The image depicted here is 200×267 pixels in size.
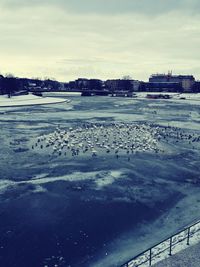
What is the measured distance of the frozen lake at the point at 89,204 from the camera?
15891 millimetres

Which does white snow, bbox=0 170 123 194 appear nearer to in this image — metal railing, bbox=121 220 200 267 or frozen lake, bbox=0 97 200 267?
frozen lake, bbox=0 97 200 267

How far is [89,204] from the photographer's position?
21.3 metres

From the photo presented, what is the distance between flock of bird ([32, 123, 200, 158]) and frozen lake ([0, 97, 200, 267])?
213 centimetres

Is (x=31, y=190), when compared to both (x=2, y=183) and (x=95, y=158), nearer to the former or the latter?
(x=2, y=183)

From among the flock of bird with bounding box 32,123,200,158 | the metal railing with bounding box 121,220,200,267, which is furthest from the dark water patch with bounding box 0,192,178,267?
the flock of bird with bounding box 32,123,200,158

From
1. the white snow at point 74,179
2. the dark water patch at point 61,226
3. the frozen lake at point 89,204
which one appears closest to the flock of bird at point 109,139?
the frozen lake at point 89,204

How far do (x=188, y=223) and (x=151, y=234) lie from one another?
2.50 metres

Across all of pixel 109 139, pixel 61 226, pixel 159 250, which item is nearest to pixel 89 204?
pixel 61 226

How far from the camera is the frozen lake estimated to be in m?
15.9

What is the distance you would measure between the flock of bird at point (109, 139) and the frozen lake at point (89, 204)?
6.98 feet

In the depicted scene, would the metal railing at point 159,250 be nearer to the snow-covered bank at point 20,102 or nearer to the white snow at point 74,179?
the white snow at point 74,179

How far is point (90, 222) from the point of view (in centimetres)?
1892

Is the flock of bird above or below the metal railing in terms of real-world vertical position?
above

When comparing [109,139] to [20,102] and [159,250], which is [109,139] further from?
[20,102]
